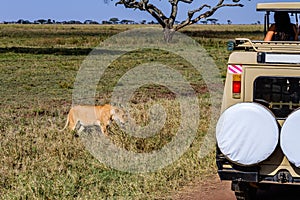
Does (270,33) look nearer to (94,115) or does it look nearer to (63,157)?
(63,157)

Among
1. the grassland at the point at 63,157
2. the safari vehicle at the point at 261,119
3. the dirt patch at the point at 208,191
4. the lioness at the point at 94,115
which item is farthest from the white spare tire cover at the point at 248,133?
the lioness at the point at 94,115

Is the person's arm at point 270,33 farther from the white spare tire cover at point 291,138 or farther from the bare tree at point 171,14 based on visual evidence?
the bare tree at point 171,14

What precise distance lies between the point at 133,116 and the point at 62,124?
123cm

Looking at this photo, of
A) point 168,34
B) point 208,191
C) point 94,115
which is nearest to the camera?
point 208,191

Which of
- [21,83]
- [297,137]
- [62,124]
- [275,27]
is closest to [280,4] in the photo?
[275,27]

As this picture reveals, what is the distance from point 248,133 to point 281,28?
6.63 ft

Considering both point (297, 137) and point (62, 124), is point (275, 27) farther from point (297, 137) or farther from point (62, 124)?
point (62, 124)

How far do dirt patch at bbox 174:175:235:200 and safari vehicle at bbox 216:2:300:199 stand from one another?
26.2 inches

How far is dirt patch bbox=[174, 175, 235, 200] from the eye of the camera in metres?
6.36

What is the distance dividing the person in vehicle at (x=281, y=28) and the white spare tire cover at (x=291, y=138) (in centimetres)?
177

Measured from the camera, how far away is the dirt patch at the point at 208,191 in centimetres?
636

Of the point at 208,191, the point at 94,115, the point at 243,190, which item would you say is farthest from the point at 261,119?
the point at 94,115

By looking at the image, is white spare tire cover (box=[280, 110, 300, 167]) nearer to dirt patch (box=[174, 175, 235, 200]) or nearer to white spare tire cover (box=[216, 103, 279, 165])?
white spare tire cover (box=[216, 103, 279, 165])

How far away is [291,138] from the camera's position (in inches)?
200
